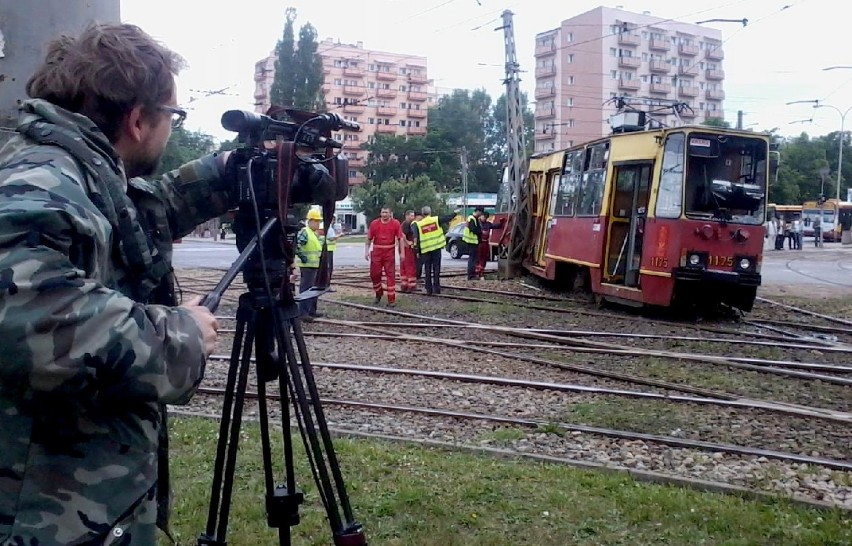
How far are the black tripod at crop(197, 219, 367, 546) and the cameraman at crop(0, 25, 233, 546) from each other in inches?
26.7

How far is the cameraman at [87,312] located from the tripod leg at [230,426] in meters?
0.73

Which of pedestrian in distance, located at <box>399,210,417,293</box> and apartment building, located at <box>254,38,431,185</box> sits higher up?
apartment building, located at <box>254,38,431,185</box>

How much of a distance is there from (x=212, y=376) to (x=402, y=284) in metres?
8.98

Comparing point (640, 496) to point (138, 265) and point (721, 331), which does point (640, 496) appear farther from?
point (721, 331)

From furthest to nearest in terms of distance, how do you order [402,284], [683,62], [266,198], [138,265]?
[683,62]
[402,284]
[266,198]
[138,265]

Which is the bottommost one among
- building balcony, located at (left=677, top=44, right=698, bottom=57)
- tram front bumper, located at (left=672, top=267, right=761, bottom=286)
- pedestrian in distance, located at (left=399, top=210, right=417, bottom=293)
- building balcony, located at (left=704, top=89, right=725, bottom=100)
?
pedestrian in distance, located at (left=399, top=210, right=417, bottom=293)

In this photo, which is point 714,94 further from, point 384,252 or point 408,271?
point 384,252

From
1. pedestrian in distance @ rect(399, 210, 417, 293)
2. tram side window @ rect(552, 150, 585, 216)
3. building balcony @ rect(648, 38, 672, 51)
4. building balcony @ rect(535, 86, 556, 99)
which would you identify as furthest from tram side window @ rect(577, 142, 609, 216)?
building balcony @ rect(648, 38, 672, 51)

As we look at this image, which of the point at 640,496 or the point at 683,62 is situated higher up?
the point at 683,62

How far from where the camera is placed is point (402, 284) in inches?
686

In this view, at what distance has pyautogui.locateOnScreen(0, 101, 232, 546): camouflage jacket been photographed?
1555 mm

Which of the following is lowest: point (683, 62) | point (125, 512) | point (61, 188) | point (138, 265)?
point (125, 512)

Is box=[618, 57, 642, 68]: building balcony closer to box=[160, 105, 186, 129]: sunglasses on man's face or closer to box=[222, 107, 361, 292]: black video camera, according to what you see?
box=[222, 107, 361, 292]: black video camera

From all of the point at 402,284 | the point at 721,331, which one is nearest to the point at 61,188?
the point at 721,331
